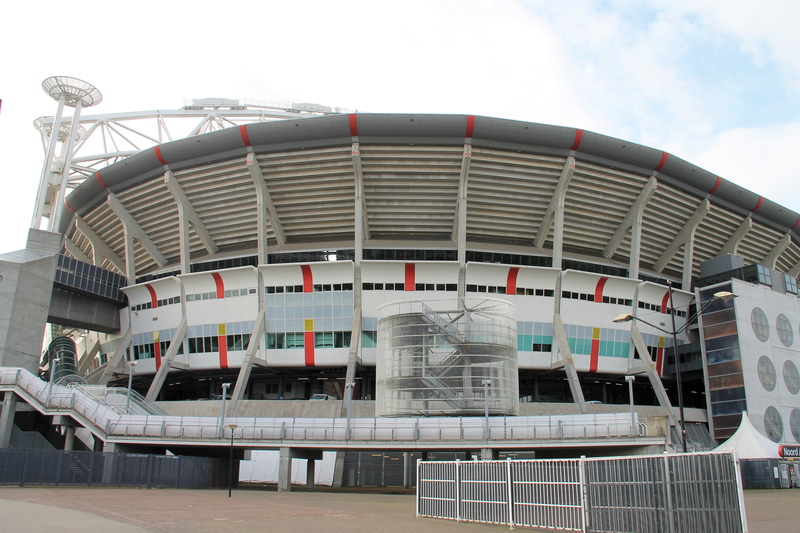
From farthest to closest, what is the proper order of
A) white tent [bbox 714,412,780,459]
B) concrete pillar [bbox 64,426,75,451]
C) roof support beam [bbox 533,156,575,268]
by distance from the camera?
roof support beam [bbox 533,156,575,268] → concrete pillar [bbox 64,426,75,451] → white tent [bbox 714,412,780,459]

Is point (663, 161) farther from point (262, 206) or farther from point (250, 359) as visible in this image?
point (250, 359)

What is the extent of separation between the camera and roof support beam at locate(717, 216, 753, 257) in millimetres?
49616

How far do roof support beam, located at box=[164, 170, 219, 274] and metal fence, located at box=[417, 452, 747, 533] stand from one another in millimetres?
35010

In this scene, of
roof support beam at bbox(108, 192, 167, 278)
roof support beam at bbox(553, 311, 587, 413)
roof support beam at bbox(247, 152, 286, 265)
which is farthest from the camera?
roof support beam at bbox(108, 192, 167, 278)

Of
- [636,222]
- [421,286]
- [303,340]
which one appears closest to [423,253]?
[421,286]

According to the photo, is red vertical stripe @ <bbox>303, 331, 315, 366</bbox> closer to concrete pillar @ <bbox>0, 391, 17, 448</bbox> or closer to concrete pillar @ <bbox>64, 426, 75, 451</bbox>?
concrete pillar @ <bbox>64, 426, 75, 451</bbox>

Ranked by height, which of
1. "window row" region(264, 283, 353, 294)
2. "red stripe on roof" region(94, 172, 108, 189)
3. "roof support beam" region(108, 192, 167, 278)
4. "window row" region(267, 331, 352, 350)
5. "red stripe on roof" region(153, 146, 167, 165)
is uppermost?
"red stripe on roof" region(153, 146, 167, 165)

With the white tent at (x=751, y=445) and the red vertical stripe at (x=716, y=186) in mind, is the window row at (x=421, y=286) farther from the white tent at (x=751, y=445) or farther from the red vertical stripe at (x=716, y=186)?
the red vertical stripe at (x=716, y=186)

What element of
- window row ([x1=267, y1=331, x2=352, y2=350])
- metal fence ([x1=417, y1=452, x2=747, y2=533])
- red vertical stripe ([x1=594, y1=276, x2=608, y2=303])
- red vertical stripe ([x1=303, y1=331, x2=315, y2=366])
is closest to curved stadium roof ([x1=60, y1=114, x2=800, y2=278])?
red vertical stripe ([x1=594, y1=276, x2=608, y2=303])

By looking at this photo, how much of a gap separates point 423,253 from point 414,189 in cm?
477

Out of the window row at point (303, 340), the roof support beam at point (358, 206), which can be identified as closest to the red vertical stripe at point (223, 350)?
the window row at point (303, 340)

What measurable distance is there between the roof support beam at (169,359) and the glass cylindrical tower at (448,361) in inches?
723

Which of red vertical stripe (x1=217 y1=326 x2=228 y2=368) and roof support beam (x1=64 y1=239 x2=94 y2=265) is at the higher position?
roof support beam (x1=64 y1=239 x2=94 y2=265)

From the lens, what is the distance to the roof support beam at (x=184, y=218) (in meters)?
43.6
